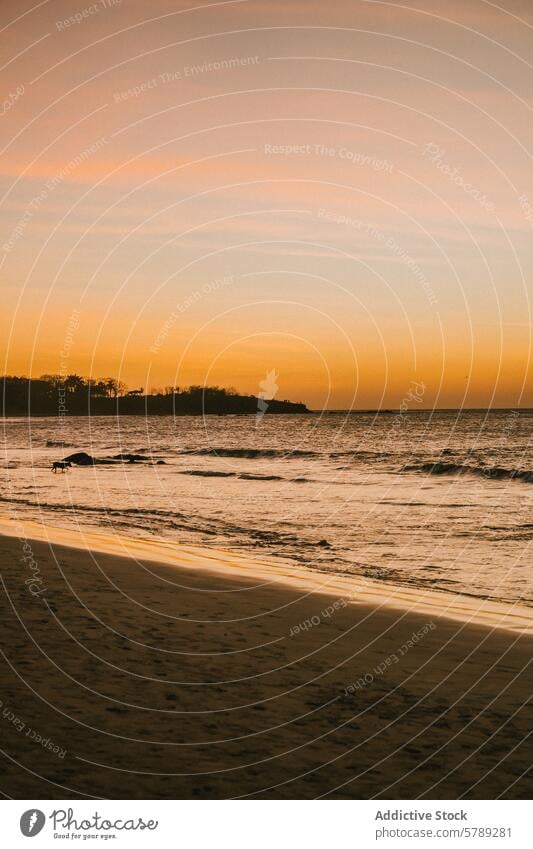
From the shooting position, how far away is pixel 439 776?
281 inches

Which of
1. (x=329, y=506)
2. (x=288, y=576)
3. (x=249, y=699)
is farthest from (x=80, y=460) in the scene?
(x=249, y=699)

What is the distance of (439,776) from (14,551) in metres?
13.0

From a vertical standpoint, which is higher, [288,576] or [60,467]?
[288,576]

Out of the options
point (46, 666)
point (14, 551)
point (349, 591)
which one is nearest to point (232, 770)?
point (46, 666)

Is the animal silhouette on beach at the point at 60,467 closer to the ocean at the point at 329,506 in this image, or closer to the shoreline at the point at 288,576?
the ocean at the point at 329,506

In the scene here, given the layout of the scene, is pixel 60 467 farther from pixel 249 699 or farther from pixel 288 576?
pixel 249 699

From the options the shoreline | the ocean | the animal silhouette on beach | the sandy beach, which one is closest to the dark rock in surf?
the ocean

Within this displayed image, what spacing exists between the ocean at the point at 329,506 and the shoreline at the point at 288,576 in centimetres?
86

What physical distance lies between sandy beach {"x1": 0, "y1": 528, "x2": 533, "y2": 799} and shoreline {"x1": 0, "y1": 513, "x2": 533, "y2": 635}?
83cm

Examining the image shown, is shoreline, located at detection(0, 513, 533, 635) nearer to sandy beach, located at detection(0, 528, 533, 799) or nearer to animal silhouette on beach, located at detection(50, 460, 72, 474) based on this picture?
sandy beach, located at detection(0, 528, 533, 799)

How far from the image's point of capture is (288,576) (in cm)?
1841

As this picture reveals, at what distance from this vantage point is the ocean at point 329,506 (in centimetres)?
2208

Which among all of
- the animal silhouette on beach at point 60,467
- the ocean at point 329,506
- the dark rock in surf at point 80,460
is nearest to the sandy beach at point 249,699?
the ocean at point 329,506

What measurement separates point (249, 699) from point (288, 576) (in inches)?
381
